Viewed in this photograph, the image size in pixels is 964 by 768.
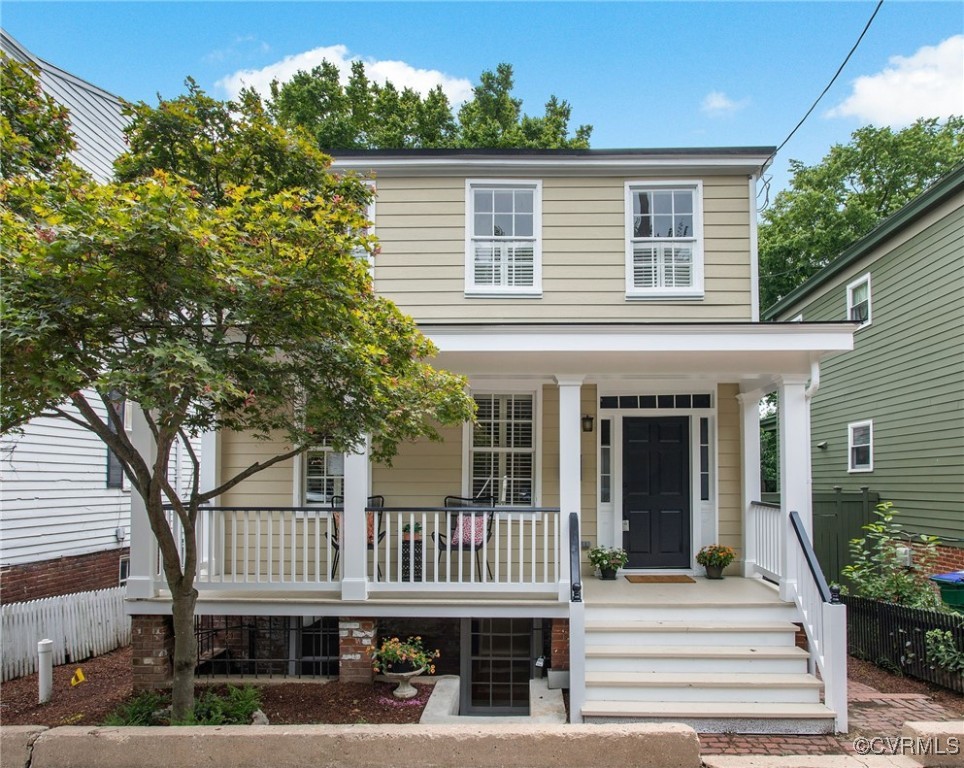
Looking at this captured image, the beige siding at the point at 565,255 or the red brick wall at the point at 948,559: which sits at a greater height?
the beige siding at the point at 565,255

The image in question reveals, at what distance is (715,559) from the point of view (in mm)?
8078

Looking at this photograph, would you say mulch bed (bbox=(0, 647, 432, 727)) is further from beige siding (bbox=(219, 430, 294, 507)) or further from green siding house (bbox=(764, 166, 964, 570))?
green siding house (bbox=(764, 166, 964, 570))

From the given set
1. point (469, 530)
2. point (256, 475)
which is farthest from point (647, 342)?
point (256, 475)

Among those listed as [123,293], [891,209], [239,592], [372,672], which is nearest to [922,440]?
[372,672]

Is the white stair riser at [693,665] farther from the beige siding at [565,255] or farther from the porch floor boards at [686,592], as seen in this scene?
the beige siding at [565,255]

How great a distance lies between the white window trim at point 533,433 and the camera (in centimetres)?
843

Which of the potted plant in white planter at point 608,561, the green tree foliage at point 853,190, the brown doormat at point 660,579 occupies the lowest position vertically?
the brown doormat at point 660,579

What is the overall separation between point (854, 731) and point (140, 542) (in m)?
6.72

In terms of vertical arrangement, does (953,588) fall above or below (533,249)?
below

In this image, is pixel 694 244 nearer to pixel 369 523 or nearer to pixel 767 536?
pixel 767 536

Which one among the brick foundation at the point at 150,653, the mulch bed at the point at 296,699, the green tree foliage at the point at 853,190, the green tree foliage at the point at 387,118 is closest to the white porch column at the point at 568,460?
the mulch bed at the point at 296,699

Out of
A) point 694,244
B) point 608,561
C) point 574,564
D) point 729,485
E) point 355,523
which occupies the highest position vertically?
point 694,244

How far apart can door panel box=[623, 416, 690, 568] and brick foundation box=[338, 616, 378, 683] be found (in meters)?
3.41

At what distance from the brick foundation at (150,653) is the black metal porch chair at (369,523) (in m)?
1.74
